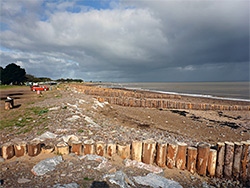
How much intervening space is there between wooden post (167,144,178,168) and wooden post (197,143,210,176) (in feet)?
2.46

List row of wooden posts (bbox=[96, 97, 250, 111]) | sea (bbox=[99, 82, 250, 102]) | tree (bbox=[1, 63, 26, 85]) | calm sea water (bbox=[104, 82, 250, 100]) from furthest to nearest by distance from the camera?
tree (bbox=[1, 63, 26, 85]), calm sea water (bbox=[104, 82, 250, 100]), sea (bbox=[99, 82, 250, 102]), row of wooden posts (bbox=[96, 97, 250, 111])

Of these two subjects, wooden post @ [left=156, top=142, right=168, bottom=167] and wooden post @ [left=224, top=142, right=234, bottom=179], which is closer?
wooden post @ [left=224, top=142, right=234, bottom=179]

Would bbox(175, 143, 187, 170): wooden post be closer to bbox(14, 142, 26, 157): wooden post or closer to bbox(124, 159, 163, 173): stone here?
bbox(124, 159, 163, 173): stone

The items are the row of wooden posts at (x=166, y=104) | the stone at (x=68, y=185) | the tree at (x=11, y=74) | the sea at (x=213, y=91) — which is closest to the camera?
the stone at (x=68, y=185)

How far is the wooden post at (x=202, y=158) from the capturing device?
452cm

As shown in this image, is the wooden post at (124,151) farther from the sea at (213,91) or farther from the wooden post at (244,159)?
the sea at (213,91)

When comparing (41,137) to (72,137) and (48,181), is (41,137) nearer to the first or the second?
(72,137)

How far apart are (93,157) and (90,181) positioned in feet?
3.41

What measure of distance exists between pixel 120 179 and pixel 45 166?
207cm

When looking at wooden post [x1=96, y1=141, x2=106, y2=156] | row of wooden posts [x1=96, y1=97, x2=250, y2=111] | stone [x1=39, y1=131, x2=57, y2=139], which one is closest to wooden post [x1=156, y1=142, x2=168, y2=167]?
wooden post [x1=96, y1=141, x2=106, y2=156]

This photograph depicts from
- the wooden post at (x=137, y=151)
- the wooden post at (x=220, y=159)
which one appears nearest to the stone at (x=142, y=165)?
the wooden post at (x=137, y=151)

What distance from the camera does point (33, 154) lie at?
4496mm

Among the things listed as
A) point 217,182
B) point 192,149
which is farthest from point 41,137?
point 217,182

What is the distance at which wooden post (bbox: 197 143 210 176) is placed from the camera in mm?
4523
